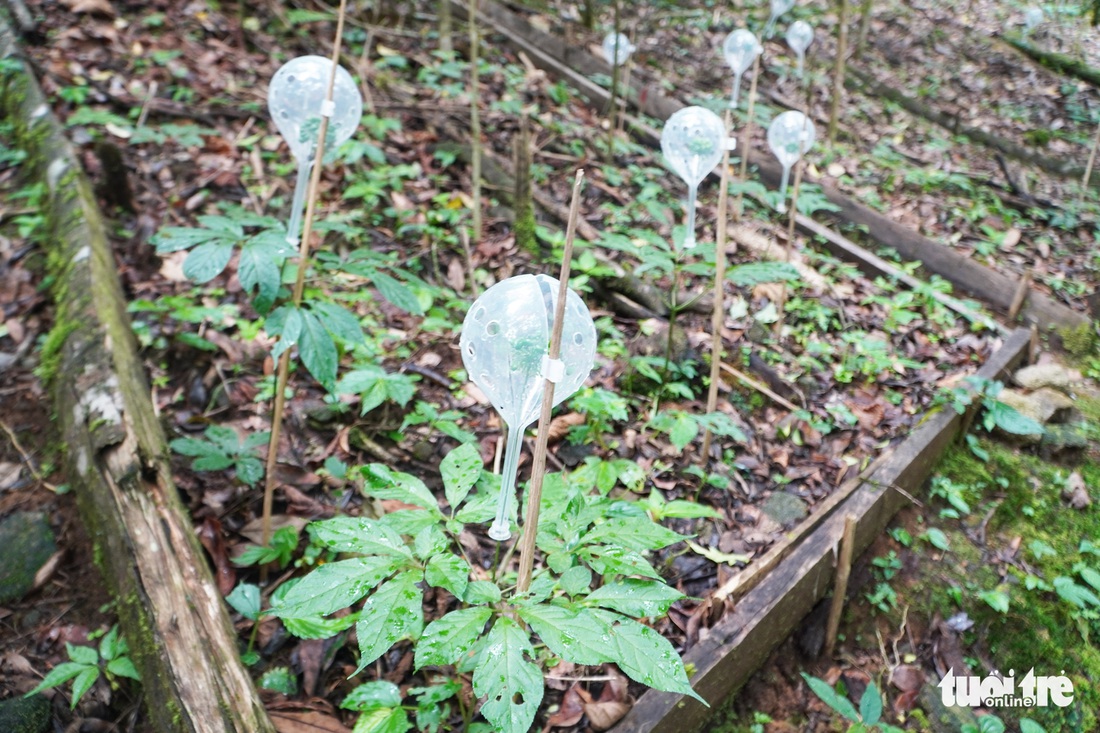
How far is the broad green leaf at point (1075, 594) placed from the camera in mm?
2396

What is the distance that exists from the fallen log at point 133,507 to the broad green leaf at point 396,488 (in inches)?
25.8

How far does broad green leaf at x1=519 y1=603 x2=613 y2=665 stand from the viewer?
1055mm

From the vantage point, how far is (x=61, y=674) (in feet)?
5.55

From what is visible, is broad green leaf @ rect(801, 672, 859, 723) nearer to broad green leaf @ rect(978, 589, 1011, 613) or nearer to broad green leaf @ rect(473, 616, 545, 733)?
broad green leaf @ rect(978, 589, 1011, 613)

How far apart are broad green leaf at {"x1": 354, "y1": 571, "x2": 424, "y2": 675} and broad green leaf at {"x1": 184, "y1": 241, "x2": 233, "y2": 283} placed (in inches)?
33.9

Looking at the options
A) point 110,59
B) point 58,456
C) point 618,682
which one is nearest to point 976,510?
point 618,682

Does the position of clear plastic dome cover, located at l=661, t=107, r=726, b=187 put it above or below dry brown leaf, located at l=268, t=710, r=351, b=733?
above

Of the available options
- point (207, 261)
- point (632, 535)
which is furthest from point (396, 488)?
point (207, 261)

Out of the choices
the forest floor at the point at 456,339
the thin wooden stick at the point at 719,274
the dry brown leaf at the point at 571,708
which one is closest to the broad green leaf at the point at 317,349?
the forest floor at the point at 456,339

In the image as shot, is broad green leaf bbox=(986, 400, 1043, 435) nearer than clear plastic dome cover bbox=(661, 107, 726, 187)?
No

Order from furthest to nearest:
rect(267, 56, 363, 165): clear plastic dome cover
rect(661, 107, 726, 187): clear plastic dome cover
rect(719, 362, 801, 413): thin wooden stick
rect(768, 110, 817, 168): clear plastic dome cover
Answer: rect(768, 110, 817, 168): clear plastic dome cover
rect(719, 362, 801, 413): thin wooden stick
rect(661, 107, 726, 187): clear plastic dome cover
rect(267, 56, 363, 165): clear plastic dome cover

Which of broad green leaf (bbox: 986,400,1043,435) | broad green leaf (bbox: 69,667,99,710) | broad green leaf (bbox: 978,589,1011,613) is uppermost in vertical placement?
broad green leaf (bbox: 69,667,99,710)

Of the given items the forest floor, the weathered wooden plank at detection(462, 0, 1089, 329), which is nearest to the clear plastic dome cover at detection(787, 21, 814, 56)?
the forest floor

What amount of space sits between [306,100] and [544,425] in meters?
1.25
